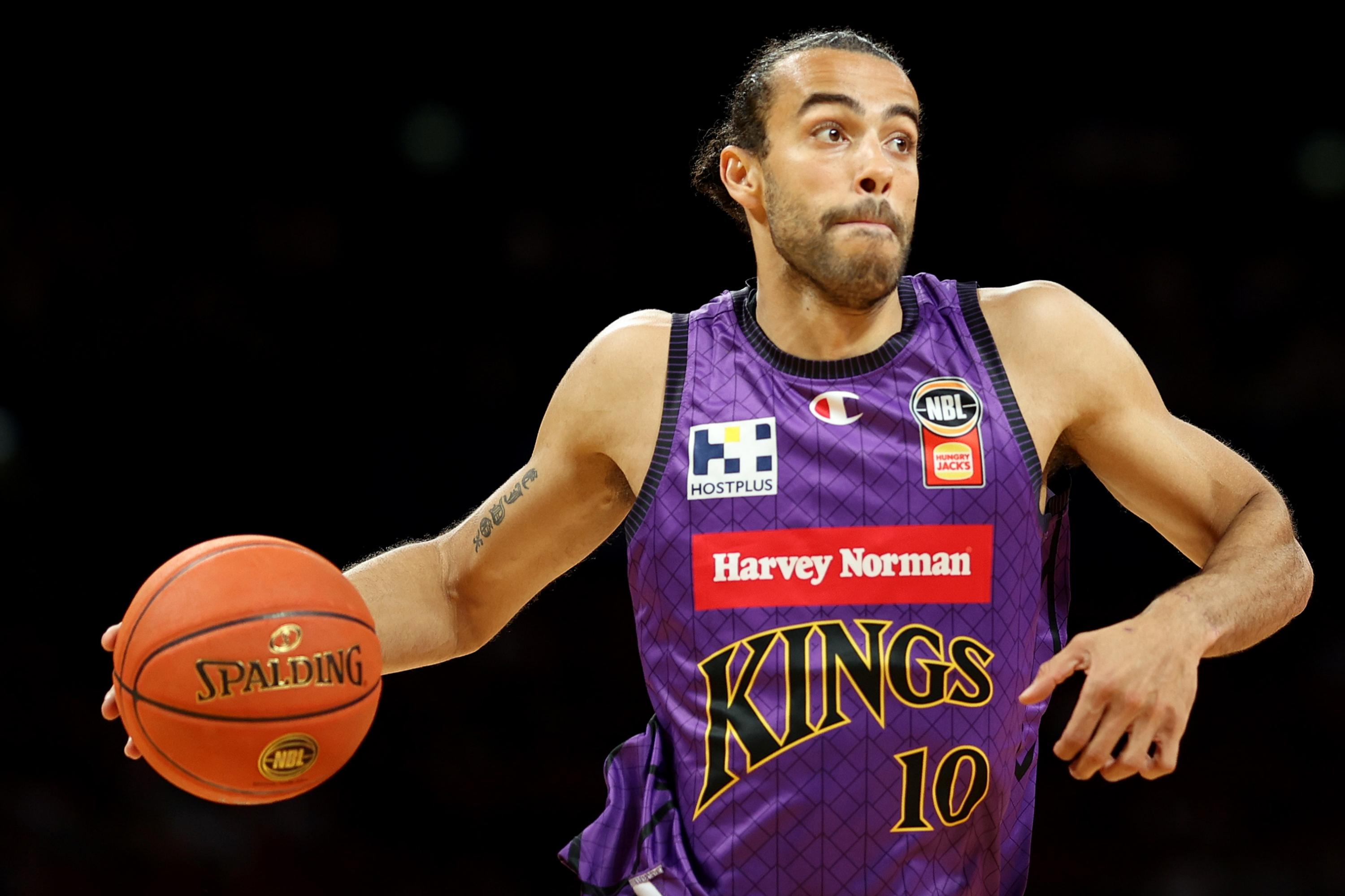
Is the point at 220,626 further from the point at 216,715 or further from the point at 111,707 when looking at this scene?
the point at 111,707

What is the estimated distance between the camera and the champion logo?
2682 millimetres

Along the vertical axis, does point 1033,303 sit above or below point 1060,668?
above

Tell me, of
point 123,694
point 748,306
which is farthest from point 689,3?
point 123,694

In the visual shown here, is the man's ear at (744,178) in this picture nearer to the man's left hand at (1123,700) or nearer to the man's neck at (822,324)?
the man's neck at (822,324)

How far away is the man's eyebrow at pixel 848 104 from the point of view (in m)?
2.80

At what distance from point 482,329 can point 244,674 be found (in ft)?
12.9

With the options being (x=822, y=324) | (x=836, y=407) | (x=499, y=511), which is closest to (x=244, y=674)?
(x=499, y=511)

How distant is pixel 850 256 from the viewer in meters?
2.73

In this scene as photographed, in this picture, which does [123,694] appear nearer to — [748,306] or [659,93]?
[748,306]

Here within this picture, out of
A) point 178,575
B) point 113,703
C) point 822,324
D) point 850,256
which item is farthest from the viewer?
point 822,324

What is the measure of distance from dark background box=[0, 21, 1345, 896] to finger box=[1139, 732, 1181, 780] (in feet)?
11.6

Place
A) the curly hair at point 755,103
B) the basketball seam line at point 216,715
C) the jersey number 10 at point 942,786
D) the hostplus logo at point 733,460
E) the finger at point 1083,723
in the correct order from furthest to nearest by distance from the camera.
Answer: the curly hair at point 755,103, the hostplus logo at point 733,460, the jersey number 10 at point 942,786, the basketball seam line at point 216,715, the finger at point 1083,723

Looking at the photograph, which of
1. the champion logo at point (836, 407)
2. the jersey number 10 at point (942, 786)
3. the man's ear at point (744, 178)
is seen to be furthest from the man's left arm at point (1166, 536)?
the man's ear at point (744, 178)

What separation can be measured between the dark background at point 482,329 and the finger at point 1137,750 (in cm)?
356
